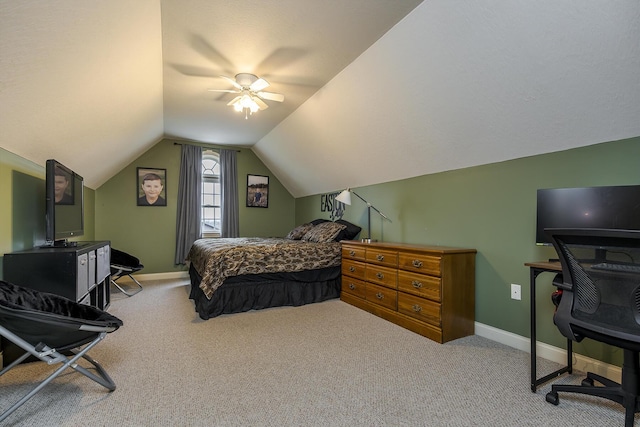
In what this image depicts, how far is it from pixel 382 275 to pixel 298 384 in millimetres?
1600

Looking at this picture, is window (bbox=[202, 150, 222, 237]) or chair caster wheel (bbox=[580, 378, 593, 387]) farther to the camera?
window (bbox=[202, 150, 222, 237])

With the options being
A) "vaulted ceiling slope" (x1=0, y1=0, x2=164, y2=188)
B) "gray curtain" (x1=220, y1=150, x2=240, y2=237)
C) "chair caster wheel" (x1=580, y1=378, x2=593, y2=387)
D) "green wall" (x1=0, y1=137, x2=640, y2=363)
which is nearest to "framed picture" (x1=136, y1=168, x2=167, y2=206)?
"gray curtain" (x1=220, y1=150, x2=240, y2=237)

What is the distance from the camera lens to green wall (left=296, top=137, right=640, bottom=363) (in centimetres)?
209

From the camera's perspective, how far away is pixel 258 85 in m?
3.02

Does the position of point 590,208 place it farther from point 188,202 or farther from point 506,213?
point 188,202

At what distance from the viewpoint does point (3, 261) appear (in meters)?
2.29

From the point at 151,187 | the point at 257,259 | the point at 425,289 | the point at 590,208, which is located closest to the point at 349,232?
the point at 257,259

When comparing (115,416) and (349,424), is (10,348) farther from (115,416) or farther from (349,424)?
(349,424)

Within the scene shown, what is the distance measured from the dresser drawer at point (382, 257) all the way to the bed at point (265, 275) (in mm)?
691

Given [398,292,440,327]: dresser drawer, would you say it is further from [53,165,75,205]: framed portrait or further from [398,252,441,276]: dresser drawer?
[53,165,75,205]: framed portrait

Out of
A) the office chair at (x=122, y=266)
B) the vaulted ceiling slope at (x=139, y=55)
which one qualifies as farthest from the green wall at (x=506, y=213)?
the office chair at (x=122, y=266)

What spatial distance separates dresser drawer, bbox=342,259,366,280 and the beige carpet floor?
30.2 inches

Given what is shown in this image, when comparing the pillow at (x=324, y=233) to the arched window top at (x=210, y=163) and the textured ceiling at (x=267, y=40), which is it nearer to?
the textured ceiling at (x=267, y=40)

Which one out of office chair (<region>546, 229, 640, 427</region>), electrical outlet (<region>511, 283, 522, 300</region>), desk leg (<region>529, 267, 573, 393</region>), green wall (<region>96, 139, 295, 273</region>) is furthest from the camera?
green wall (<region>96, 139, 295, 273</region>)
